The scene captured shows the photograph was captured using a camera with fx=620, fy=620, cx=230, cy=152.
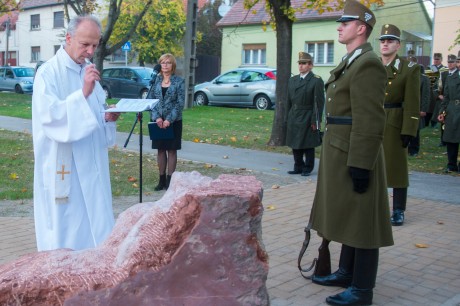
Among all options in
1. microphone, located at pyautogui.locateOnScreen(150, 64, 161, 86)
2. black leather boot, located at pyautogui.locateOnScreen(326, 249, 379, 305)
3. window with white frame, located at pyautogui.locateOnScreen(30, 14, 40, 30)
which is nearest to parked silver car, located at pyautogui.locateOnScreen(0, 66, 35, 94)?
window with white frame, located at pyautogui.locateOnScreen(30, 14, 40, 30)

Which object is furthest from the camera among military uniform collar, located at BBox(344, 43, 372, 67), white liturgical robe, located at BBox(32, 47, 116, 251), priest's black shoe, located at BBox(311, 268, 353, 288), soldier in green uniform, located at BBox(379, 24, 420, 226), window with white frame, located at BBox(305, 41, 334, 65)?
window with white frame, located at BBox(305, 41, 334, 65)

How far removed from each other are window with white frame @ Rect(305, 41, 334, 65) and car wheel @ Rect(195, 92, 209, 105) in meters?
9.88

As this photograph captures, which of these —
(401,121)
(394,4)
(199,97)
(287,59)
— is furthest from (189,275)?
(394,4)

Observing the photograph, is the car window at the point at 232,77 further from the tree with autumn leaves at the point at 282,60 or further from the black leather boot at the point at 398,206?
the black leather boot at the point at 398,206

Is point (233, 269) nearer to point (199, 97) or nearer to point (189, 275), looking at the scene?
point (189, 275)

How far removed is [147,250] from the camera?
3.20 m

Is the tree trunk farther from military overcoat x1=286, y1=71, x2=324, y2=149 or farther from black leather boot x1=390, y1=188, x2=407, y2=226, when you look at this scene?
black leather boot x1=390, y1=188, x2=407, y2=226

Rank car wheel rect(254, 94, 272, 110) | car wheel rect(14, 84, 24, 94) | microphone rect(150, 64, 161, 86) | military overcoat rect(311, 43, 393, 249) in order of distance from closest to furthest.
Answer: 1. military overcoat rect(311, 43, 393, 249)
2. microphone rect(150, 64, 161, 86)
3. car wheel rect(254, 94, 272, 110)
4. car wheel rect(14, 84, 24, 94)

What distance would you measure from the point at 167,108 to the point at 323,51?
26370 mm

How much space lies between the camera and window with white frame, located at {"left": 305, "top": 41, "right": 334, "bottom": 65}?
3334cm

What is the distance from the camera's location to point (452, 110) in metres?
10.3

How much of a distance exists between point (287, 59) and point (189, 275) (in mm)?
10154

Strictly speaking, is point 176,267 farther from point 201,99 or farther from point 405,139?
point 201,99

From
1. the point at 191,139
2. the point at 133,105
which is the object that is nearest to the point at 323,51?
the point at 191,139
